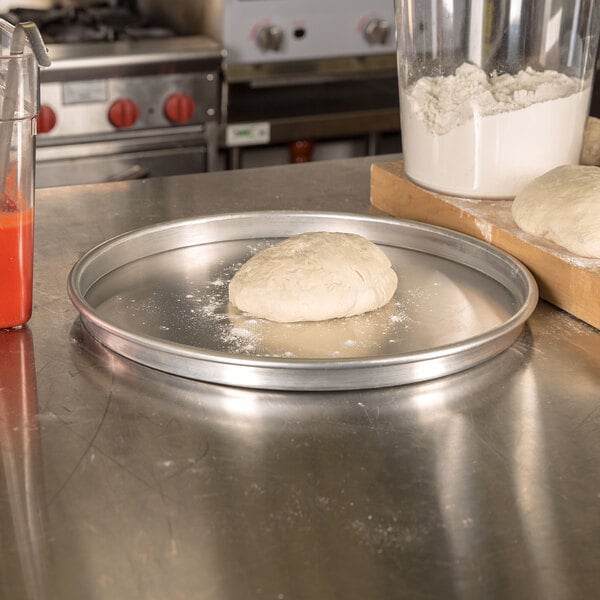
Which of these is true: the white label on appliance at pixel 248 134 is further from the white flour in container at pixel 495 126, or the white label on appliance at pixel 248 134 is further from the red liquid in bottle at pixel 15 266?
the red liquid in bottle at pixel 15 266

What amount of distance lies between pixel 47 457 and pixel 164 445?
9 centimetres

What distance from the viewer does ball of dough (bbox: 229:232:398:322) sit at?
36.4 inches

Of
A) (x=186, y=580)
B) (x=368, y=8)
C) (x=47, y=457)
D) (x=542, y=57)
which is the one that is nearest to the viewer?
(x=186, y=580)

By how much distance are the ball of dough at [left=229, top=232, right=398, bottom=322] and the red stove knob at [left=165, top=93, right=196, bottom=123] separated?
1378 mm

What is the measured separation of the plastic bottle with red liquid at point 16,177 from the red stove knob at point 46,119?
4.18 ft

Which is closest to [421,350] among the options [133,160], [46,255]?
[46,255]

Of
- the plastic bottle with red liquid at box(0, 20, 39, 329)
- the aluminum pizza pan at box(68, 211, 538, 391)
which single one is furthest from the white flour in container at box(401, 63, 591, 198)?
the plastic bottle with red liquid at box(0, 20, 39, 329)

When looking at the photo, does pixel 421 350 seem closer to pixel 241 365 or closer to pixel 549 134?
pixel 241 365

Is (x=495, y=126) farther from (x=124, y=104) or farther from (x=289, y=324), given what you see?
(x=124, y=104)

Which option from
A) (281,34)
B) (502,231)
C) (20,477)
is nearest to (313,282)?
(502,231)

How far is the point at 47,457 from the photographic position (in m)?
0.72

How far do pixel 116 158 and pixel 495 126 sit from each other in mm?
1332

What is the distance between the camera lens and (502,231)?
107 centimetres

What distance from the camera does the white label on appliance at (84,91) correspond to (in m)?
2.20
